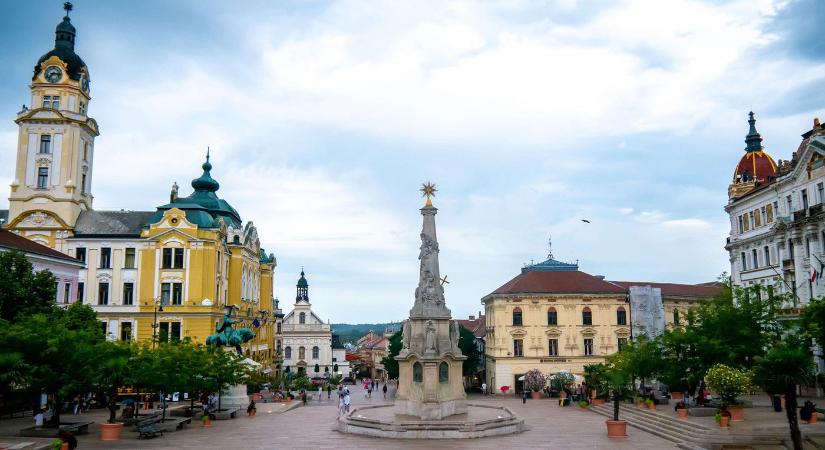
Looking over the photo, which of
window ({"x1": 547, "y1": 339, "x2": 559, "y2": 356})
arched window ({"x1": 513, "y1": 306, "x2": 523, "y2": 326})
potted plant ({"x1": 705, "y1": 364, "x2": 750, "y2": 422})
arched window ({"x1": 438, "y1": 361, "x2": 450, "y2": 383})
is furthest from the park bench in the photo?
Answer: window ({"x1": 547, "y1": 339, "x2": 559, "y2": 356})

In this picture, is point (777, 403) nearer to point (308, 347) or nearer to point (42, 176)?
point (42, 176)

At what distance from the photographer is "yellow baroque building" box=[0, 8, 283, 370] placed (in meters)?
58.4

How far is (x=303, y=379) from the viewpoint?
61.9m

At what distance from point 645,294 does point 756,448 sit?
37.6 meters

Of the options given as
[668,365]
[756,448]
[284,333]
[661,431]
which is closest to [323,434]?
[661,431]

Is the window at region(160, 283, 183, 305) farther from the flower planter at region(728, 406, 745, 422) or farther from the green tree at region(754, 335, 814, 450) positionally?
the green tree at region(754, 335, 814, 450)

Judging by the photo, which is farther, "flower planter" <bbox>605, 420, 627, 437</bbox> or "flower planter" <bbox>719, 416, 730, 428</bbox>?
"flower planter" <bbox>605, 420, 627, 437</bbox>

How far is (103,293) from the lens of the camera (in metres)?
58.8

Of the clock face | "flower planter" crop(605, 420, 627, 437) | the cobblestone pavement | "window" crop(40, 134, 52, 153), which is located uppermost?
the clock face

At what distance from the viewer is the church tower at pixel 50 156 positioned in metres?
58.8

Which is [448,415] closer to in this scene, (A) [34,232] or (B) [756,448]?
(B) [756,448]

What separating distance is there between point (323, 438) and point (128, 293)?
35549 mm

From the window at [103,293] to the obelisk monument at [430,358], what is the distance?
113 ft

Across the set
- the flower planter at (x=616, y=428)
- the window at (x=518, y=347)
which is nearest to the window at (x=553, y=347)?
the window at (x=518, y=347)
